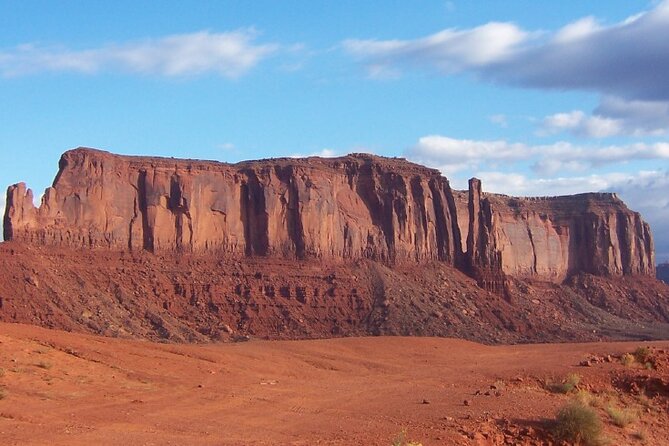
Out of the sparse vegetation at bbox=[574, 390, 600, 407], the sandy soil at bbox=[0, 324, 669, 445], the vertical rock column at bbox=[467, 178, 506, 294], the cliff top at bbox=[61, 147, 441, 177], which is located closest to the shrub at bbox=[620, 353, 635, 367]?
the sandy soil at bbox=[0, 324, 669, 445]

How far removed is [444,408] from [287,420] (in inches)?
167

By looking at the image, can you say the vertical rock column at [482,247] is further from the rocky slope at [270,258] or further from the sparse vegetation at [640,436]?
the sparse vegetation at [640,436]

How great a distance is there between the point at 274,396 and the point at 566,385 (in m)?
8.99

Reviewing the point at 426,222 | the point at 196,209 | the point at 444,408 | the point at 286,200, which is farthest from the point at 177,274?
the point at 444,408

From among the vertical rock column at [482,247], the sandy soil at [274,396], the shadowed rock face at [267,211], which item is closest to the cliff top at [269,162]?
the shadowed rock face at [267,211]

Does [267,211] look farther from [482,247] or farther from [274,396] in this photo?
[274,396]

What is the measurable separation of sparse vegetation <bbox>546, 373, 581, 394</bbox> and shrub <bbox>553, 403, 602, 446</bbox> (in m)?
6.58

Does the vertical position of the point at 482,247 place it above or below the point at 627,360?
above

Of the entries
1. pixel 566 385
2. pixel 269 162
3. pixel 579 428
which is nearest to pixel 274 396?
pixel 579 428

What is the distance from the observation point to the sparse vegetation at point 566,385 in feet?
92.9

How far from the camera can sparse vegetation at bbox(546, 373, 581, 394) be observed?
28.3 meters

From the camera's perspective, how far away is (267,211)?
7338 cm

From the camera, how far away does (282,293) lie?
68.9m

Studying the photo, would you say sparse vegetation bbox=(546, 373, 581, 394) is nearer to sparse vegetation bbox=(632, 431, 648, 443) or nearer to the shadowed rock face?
sparse vegetation bbox=(632, 431, 648, 443)
